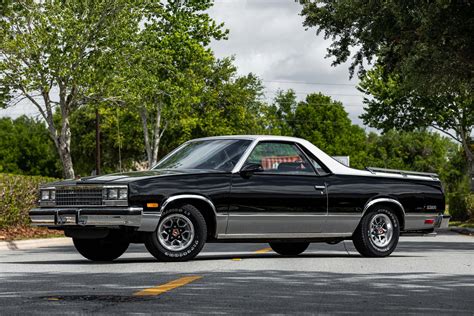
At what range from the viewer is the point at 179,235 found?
1320 centimetres

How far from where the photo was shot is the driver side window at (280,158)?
14133 mm

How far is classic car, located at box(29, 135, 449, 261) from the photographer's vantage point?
42.5 ft

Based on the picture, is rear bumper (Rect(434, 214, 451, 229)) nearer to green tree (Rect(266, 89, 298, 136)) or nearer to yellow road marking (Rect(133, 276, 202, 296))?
yellow road marking (Rect(133, 276, 202, 296))

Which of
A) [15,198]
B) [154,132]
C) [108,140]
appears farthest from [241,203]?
[108,140]

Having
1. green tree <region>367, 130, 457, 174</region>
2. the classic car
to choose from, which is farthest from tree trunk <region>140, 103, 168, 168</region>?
green tree <region>367, 130, 457, 174</region>

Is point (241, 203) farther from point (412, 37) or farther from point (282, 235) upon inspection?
point (412, 37)

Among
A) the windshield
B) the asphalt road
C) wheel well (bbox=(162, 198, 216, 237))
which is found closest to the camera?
the asphalt road

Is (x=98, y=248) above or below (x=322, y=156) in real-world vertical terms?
below

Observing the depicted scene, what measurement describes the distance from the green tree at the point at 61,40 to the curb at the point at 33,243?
12.4 metres

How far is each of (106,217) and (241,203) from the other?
1969 millimetres

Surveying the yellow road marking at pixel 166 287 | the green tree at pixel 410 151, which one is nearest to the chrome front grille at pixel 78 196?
the yellow road marking at pixel 166 287

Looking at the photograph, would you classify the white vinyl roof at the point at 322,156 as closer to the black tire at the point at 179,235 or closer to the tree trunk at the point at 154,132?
the black tire at the point at 179,235

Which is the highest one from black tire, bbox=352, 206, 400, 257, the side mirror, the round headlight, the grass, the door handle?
the side mirror

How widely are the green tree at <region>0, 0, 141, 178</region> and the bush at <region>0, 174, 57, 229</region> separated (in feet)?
30.6
